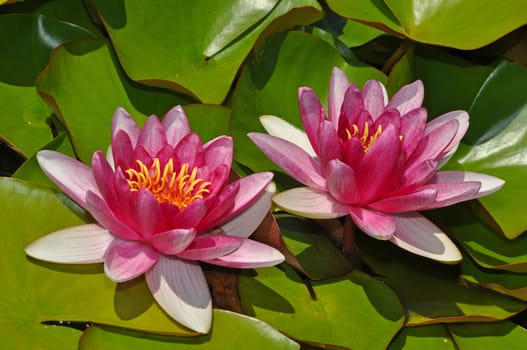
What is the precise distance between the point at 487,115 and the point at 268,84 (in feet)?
1.77

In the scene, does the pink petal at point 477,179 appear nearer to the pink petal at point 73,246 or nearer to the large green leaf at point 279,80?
the large green leaf at point 279,80

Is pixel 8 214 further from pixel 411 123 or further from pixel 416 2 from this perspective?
pixel 416 2

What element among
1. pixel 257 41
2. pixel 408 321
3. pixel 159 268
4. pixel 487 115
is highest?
pixel 257 41

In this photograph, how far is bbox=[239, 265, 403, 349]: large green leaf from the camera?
4.44 feet

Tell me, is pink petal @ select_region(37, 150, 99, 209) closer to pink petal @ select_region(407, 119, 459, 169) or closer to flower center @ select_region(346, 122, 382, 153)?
flower center @ select_region(346, 122, 382, 153)

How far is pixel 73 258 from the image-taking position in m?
1.30

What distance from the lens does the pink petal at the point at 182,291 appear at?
126cm

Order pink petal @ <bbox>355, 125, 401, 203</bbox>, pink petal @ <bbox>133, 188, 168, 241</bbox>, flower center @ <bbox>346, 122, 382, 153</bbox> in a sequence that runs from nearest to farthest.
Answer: pink petal @ <bbox>133, 188, 168, 241</bbox> → pink petal @ <bbox>355, 125, 401, 203</bbox> → flower center @ <bbox>346, 122, 382, 153</bbox>

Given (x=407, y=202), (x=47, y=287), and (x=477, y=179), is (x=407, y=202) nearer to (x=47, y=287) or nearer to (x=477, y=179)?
(x=477, y=179)

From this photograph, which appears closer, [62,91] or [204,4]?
[62,91]

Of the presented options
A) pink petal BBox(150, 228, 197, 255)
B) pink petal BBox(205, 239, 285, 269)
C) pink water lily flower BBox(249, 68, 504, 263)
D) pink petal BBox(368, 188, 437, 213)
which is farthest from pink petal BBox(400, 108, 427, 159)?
pink petal BBox(150, 228, 197, 255)

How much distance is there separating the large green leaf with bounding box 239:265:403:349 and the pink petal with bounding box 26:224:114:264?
11.6 inches

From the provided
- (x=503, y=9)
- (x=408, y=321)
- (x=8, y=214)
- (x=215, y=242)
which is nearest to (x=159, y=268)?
(x=215, y=242)

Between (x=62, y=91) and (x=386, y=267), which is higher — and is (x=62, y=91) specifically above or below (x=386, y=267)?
above
